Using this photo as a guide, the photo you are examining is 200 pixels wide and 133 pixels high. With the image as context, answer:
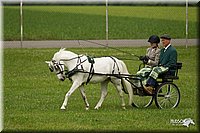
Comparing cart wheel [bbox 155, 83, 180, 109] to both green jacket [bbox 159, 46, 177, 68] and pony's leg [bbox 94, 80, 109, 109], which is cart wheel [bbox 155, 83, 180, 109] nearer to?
green jacket [bbox 159, 46, 177, 68]

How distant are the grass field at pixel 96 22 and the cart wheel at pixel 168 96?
16992 millimetres

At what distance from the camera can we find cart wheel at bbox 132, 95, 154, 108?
551 inches

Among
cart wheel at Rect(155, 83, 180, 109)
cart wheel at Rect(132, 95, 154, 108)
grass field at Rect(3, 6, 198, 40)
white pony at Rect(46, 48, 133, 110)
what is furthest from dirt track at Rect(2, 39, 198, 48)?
cart wheel at Rect(155, 83, 180, 109)

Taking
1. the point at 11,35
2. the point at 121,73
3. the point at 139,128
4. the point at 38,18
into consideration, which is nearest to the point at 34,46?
the point at 11,35

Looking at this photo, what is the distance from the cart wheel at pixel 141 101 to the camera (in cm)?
1399

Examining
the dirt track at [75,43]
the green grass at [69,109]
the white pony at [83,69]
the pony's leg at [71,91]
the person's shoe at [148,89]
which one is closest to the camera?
the green grass at [69,109]

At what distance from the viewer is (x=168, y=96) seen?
44.5ft

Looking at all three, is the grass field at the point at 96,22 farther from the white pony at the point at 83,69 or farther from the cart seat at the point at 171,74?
the cart seat at the point at 171,74

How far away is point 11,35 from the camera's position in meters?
30.7

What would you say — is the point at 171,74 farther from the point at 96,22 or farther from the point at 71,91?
the point at 96,22

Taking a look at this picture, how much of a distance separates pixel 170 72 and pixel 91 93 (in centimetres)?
356

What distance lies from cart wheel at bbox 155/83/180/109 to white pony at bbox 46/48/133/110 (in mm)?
610

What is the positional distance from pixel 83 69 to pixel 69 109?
853 mm

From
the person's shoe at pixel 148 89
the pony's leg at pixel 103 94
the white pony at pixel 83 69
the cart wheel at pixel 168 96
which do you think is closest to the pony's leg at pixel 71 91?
the white pony at pixel 83 69
